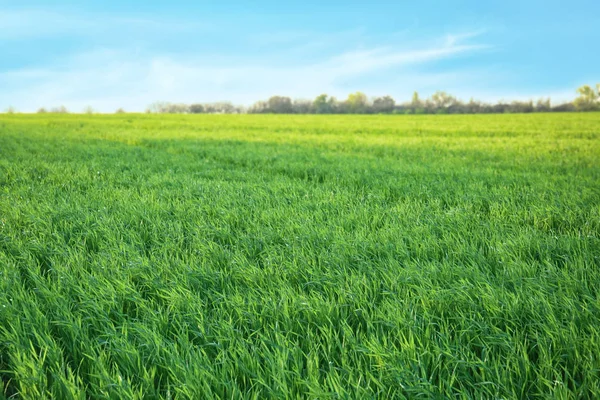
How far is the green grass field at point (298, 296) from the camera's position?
1861mm

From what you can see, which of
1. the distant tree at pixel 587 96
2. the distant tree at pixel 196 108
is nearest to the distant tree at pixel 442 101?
the distant tree at pixel 587 96

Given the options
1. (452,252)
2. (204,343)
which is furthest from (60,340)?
(452,252)

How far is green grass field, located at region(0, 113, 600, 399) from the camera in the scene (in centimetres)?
186

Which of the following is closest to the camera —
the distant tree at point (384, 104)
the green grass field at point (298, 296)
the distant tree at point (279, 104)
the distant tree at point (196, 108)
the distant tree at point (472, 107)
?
the green grass field at point (298, 296)

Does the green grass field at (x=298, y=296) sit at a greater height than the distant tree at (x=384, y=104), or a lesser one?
lesser

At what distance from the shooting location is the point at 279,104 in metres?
87.6

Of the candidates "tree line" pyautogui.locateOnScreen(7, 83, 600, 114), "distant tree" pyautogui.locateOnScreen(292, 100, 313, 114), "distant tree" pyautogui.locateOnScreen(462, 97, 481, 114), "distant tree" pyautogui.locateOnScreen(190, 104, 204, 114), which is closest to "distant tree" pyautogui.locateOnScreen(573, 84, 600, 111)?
"tree line" pyautogui.locateOnScreen(7, 83, 600, 114)

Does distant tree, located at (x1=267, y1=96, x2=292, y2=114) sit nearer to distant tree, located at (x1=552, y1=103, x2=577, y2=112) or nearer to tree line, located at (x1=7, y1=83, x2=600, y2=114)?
tree line, located at (x1=7, y1=83, x2=600, y2=114)

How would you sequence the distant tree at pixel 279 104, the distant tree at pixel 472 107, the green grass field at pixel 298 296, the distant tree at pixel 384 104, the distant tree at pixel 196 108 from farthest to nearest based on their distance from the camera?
the distant tree at pixel 196 108 < the distant tree at pixel 279 104 < the distant tree at pixel 384 104 < the distant tree at pixel 472 107 < the green grass field at pixel 298 296

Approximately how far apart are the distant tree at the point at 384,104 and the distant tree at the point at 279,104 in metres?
19.8

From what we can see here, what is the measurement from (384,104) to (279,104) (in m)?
25.0

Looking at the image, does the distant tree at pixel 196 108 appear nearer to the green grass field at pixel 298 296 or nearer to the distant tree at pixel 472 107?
the distant tree at pixel 472 107

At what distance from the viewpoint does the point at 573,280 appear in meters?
2.76

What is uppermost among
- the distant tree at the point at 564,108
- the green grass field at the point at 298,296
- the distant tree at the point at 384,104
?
the distant tree at the point at 384,104
